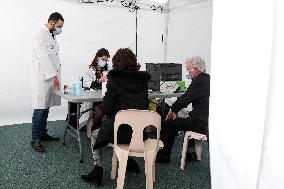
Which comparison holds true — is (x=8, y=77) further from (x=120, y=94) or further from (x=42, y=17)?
(x=120, y=94)

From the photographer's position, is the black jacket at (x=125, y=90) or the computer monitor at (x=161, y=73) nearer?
the black jacket at (x=125, y=90)

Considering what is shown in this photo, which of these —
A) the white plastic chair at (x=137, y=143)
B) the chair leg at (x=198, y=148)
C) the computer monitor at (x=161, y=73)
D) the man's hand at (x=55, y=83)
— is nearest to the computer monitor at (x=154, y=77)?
the computer monitor at (x=161, y=73)

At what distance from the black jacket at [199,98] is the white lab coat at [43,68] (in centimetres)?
153

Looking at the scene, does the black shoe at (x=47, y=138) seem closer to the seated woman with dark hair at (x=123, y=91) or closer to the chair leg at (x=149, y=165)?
the seated woman with dark hair at (x=123, y=91)

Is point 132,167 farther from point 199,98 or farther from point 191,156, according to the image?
point 199,98

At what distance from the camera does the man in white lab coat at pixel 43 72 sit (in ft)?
11.6

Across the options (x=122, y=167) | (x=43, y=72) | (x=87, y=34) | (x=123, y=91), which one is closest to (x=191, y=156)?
(x=122, y=167)

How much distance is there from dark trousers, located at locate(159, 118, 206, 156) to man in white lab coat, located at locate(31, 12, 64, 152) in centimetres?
136

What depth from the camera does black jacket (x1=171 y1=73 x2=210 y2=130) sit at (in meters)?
3.07

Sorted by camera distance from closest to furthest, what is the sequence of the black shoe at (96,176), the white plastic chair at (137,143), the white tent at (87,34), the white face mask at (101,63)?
the white plastic chair at (137,143)
the black shoe at (96,176)
the white face mask at (101,63)
the white tent at (87,34)

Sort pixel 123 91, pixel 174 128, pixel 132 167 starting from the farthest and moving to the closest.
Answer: pixel 174 128
pixel 132 167
pixel 123 91

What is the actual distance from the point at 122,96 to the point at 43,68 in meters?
1.44

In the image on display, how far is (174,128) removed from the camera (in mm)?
3297

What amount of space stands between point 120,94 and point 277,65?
1.66 m
